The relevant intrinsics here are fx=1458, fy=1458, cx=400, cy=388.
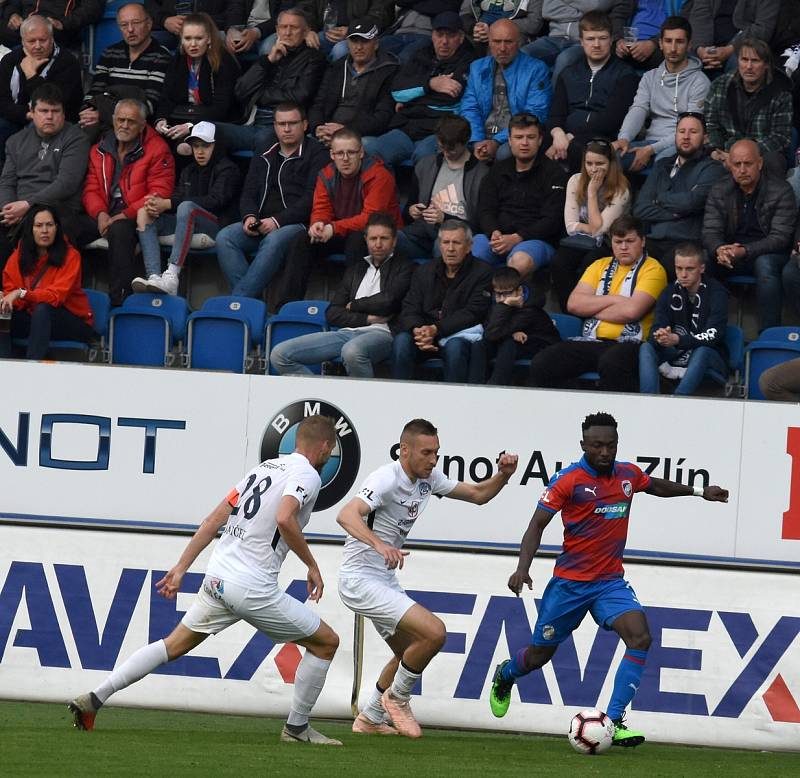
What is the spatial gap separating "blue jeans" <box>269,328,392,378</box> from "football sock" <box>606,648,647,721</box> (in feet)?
12.1

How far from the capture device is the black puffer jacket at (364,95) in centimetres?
1325

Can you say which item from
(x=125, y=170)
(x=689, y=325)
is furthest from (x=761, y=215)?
(x=125, y=170)

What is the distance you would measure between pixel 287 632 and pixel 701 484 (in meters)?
3.38

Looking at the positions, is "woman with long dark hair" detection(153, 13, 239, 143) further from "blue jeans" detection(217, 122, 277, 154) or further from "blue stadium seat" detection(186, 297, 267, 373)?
"blue stadium seat" detection(186, 297, 267, 373)

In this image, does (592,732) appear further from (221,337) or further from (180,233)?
(180,233)

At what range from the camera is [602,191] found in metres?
11.9

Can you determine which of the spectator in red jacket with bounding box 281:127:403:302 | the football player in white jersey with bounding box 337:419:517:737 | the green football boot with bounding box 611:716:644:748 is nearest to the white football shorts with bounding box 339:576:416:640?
the football player in white jersey with bounding box 337:419:517:737

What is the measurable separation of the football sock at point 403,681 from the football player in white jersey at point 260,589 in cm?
69

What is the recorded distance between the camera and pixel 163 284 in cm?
1220

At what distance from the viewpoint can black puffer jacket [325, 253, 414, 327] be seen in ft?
37.8

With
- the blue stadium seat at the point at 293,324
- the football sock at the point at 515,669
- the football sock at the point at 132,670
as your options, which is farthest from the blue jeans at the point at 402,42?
the football sock at the point at 132,670

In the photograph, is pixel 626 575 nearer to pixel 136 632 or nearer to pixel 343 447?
pixel 343 447

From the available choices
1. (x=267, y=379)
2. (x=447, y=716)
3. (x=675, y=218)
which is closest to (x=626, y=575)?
(x=447, y=716)

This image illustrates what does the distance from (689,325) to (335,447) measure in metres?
2.85
